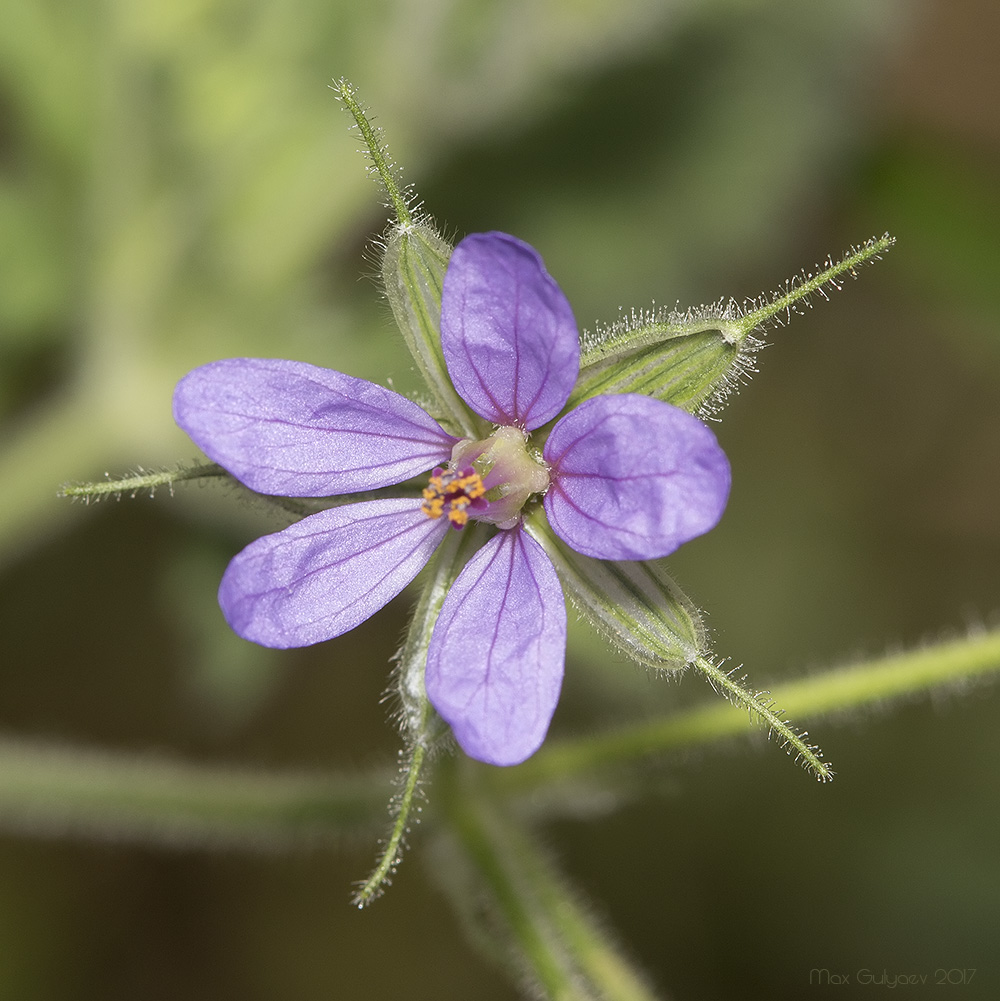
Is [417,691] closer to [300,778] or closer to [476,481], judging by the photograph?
[476,481]

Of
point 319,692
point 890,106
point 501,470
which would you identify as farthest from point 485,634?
point 890,106

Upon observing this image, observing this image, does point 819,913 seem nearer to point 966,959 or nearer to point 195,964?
point 966,959

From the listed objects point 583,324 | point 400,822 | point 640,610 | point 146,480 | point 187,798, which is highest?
point 583,324

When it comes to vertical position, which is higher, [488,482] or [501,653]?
[488,482]

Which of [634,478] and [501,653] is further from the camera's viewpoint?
[501,653]

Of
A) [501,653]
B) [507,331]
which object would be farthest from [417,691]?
[507,331]

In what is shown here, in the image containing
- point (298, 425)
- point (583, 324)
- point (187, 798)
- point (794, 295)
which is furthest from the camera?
point (583, 324)
